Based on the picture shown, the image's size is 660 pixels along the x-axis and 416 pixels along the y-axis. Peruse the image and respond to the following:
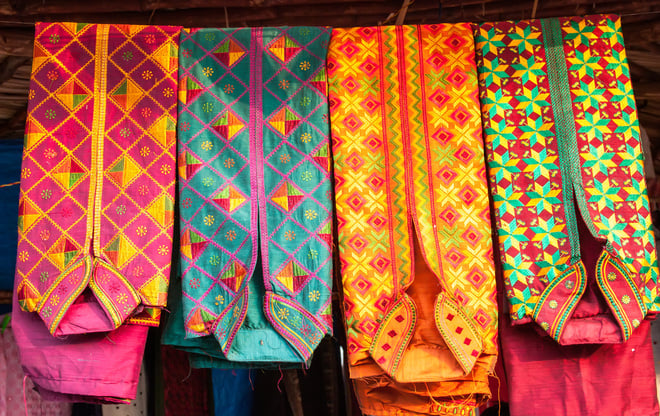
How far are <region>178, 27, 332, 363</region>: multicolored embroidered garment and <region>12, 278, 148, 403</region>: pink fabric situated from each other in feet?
0.74

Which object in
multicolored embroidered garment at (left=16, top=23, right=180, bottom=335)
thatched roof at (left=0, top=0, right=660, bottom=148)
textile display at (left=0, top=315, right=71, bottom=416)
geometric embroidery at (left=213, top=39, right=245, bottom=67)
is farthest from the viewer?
textile display at (left=0, top=315, right=71, bottom=416)

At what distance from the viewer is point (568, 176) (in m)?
2.15

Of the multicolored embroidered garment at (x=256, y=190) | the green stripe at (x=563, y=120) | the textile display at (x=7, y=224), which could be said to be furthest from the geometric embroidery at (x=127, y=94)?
the green stripe at (x=563, y=120)

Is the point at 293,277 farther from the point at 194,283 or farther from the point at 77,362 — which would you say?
the point at 77,362

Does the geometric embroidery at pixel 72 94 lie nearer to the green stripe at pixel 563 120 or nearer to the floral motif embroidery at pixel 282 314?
the floral motif embroidery at pixel 282 314

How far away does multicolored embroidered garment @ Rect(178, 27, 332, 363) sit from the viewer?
201cm

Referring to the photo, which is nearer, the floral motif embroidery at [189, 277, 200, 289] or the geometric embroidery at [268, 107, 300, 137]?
the floral motif embroidery at [189, 277, 200, 289]

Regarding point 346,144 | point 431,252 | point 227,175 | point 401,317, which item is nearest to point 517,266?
point 431,252

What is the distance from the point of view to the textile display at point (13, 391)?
2.66 m

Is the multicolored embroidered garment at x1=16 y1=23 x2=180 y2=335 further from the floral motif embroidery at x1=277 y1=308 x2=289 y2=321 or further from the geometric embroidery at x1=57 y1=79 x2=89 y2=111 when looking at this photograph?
the floral motif embroidery at x1=277 y1=308 x2=289 y2=321

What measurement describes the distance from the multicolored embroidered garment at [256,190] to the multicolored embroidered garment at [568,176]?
578mm

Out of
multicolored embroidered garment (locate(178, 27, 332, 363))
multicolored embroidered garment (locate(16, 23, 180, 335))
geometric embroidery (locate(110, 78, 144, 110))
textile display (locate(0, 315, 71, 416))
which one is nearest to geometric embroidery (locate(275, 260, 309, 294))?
multicolored embroidered garment (locate(178, 27, 332, 363))

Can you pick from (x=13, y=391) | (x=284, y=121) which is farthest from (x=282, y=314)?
(x=13, y=391)

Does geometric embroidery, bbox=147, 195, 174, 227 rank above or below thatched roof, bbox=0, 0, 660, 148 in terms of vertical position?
below
